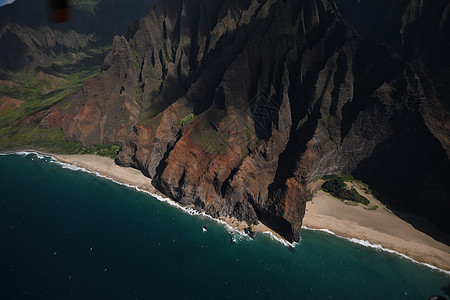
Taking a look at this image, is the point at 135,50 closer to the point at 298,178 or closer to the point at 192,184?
the point at 192,184

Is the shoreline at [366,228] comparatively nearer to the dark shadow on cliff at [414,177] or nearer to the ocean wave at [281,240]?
the ocean wave at [281,240]

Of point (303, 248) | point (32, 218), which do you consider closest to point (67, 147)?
point (32, 218)

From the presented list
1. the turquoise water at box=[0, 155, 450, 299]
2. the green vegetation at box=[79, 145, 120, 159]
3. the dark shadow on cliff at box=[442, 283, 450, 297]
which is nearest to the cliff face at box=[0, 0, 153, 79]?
the green vegetation at box=[79, 145, 120, 159]

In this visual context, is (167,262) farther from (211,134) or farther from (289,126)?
(289,126)

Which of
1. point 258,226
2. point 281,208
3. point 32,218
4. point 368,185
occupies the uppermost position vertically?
point 368,185

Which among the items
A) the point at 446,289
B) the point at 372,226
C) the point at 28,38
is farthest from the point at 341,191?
the point at 28,38
